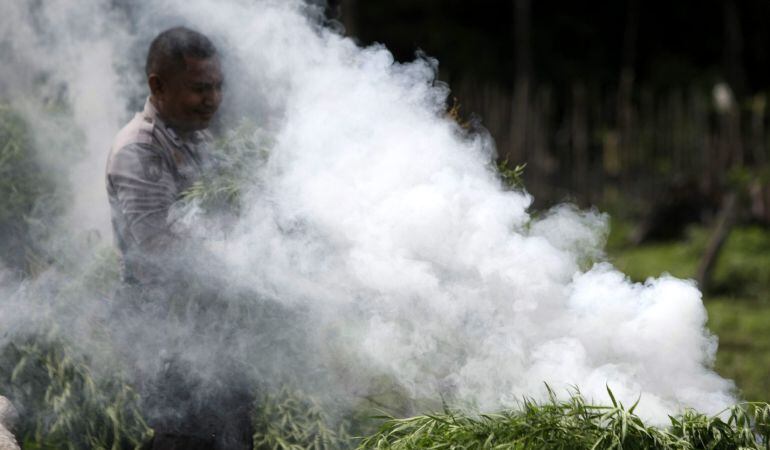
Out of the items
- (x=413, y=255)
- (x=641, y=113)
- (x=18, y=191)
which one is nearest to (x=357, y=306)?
(x=413, y=255)

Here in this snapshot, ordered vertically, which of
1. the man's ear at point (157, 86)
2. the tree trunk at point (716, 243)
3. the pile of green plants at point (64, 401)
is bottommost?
the pile of green plants at point (64, 401)

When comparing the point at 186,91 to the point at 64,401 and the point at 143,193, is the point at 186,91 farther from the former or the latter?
the point at 64,401

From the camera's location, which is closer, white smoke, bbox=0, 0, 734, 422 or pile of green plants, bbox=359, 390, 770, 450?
pile of green plants, bbox=359, 390, 770, 450

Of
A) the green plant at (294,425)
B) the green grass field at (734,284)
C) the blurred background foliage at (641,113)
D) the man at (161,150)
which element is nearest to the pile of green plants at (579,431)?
the green plant at (294,425)

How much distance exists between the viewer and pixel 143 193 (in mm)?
3941

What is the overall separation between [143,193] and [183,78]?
47 cm

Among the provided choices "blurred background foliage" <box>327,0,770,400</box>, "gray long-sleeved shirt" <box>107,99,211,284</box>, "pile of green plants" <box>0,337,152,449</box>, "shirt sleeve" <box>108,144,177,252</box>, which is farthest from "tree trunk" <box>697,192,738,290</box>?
"pile of green plants" <box>0,337,152,449</box>

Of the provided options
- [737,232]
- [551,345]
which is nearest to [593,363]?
[551,345]

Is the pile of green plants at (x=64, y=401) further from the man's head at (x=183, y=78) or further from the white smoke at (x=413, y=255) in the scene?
the man's head at (x=183, y=78)

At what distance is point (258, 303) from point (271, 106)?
977mm

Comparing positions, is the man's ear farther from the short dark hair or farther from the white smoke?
the white smoke

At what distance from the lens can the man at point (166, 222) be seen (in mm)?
3893

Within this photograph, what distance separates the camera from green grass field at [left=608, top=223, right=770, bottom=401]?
651cm

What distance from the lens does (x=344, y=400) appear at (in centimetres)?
392
